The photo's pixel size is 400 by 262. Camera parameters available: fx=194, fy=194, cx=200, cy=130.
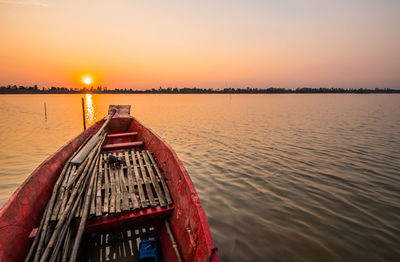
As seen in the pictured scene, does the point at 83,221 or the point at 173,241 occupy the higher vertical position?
the point at 83,221

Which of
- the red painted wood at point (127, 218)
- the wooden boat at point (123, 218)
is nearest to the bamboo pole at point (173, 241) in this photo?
the wooden boat at point (123, 218)

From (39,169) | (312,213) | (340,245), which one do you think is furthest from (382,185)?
(39,169)

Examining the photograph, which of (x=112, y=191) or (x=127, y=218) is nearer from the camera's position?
(x=127, y=218)

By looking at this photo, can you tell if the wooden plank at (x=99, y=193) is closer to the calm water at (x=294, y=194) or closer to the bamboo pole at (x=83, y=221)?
the bamboo pole at (x=83, y=221)

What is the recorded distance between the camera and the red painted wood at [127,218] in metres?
3.64

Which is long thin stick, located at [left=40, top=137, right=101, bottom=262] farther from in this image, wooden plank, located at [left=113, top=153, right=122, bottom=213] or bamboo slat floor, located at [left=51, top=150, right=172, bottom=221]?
wooden plank, located at [left=113, top=153, right=122, bottom=213]

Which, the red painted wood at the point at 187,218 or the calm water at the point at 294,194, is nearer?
the red painted wood at the point at 187,218

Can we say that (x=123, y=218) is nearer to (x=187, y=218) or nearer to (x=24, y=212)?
(x=187, y=218)

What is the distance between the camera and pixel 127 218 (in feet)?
12.3

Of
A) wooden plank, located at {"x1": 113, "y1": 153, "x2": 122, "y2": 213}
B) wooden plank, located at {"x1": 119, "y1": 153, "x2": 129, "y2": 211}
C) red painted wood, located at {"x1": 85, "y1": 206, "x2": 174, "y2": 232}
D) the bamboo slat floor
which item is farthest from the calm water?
wooden plank, located at {"x1": 113, "y1": 153, "x2": 122, "y2": 213}

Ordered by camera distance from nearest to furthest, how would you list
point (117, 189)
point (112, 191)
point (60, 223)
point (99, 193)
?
point (60, 223) < point (99, 193) < point (112, 191) < point (117, 189)

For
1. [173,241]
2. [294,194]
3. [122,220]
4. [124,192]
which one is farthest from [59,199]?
[294,194]

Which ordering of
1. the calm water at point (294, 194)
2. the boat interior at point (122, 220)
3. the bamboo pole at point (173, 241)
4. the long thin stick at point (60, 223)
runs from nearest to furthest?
the long thin stick at point (60, 223) < the bamboo pole at point (173, 241) < the boat interior at point (122, 220) < the calm water at point (294, 194)

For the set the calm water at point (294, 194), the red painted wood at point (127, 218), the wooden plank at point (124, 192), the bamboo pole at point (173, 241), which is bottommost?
the calm water at point (294, 194)
